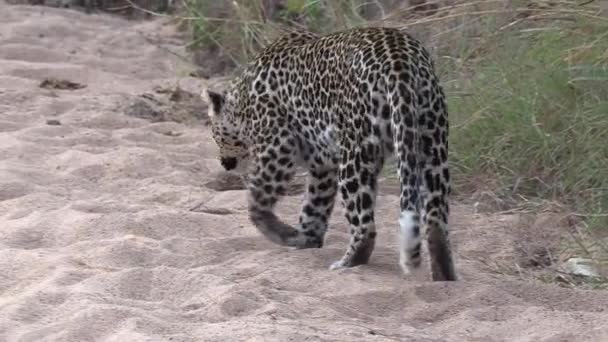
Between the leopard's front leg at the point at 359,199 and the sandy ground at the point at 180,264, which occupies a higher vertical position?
the leopard's front leg at the point at 359,199

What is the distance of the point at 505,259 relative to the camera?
20.2ft

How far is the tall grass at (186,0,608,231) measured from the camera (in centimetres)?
663

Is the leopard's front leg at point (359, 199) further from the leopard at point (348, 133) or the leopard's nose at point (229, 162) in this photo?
the leopard's nose at point (229, 162)

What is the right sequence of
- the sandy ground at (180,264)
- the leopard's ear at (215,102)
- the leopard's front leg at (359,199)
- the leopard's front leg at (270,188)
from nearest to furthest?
the sandy ground at (180,264) < the leopard's front leg at (359,199) < the leopard's front leg at (270,188) < the leopard's ear at (215,102)

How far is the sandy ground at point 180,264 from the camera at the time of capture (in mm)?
4828

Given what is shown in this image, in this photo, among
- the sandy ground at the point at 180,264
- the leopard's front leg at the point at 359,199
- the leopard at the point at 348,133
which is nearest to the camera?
the sandy ground at the point at 180,264

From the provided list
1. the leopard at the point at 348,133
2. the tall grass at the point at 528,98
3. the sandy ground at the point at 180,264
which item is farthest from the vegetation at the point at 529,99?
the leopard at the point at 348,133

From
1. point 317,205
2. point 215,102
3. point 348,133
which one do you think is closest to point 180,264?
point 317,205

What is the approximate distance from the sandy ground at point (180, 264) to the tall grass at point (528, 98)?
0.32m

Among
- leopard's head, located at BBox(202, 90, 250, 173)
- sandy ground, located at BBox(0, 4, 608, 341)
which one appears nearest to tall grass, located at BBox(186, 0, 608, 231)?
sandy ground, located at BBox(0, 4, 608, 341)

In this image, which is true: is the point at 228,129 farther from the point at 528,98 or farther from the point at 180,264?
the point at 528,98

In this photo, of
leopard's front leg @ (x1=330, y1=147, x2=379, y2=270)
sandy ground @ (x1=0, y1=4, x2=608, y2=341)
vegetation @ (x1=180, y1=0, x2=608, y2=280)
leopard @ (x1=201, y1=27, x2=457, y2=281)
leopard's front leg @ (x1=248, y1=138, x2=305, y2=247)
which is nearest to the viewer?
sandy ground @ (x1=0, y1=4, x2=608, y2=341)

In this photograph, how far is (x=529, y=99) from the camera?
276 inches

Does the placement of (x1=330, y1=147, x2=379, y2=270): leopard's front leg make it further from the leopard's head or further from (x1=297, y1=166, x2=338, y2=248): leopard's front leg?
the leopard's head
